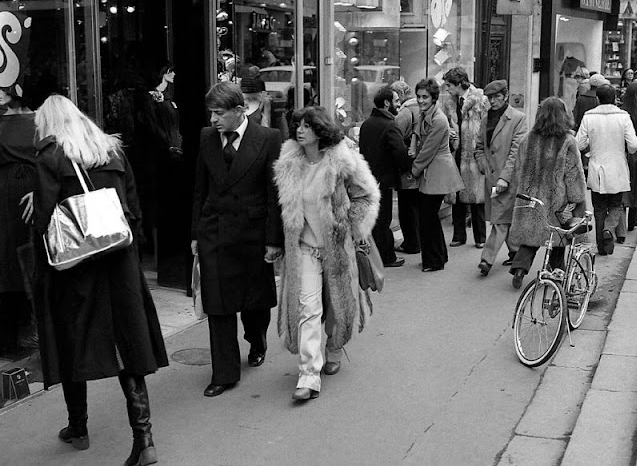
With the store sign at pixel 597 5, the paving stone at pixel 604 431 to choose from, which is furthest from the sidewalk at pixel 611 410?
the store sign at pixel 597 5

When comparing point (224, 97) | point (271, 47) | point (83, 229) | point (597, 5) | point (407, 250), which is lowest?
point (407, 250)

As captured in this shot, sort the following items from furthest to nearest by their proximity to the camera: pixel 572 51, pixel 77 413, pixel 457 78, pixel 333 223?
1. pixel 572 51
2. pixel 457 78
3. pixel 333 223
4. pixel 77 413

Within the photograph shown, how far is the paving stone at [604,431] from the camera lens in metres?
5.12

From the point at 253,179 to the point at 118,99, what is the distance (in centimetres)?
305

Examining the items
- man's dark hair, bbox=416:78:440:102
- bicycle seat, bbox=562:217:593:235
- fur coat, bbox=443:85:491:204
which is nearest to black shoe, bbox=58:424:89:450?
bicycle seat, bbox=562:217:593:235

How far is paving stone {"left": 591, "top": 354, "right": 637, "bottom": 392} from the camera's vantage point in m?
6.28

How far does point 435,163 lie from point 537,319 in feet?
11.2

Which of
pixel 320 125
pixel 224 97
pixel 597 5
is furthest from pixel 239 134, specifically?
pixel 597 5

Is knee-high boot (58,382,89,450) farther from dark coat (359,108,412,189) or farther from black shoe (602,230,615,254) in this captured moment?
black shoe (602,230,615,254)

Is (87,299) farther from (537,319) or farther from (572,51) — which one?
(572,51)

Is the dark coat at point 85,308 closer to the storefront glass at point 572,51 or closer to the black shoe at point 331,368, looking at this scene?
the black shoe at point 331,368

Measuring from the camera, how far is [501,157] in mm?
10055

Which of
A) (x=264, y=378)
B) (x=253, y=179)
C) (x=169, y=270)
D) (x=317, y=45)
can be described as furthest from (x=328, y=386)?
(x=317, y=45)

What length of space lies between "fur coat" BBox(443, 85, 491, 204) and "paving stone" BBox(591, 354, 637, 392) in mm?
4284
